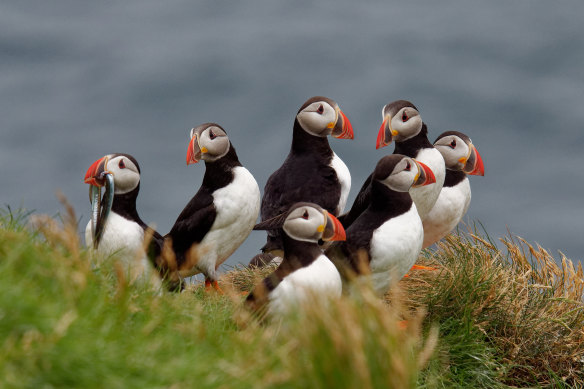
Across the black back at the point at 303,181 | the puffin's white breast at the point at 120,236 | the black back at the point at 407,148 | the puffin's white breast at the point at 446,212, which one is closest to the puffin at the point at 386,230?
the black back at the point at 407,148

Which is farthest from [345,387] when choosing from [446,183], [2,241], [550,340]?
[446,183]

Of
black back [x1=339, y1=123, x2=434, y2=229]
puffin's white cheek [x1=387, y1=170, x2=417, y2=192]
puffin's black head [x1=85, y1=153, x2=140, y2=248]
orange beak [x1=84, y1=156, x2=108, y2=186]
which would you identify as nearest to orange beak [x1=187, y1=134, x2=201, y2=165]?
puffin's black head [x1=85, y1=153, x2=140, y2=248]

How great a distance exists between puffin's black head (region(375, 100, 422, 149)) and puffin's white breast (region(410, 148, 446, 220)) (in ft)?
0.84

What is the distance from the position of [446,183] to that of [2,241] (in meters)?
5.12

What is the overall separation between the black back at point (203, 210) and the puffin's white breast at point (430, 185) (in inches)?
72.4

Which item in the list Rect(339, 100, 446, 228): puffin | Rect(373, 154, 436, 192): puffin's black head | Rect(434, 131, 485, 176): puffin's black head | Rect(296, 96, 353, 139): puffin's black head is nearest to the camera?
Rect(373, 154, 436, 192): puffin's black head

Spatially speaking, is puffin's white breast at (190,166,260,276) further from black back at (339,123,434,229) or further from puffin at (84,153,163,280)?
black back at (339,123,434,229)

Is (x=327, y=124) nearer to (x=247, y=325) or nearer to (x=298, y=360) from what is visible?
(x=247, y=325)

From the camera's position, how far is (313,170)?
25.4 ft

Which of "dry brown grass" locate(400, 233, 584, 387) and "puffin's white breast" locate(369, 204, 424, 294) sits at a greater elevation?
"puffin's white breast" locate(369, 204, 424, 294)

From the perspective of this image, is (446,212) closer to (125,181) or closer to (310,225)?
(310,225)

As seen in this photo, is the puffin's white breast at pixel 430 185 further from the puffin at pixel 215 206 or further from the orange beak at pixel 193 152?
the orange beak at pixel 193 152

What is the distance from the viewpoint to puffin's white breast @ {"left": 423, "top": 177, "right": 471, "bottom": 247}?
8375 mm

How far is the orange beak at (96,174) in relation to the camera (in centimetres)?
675
